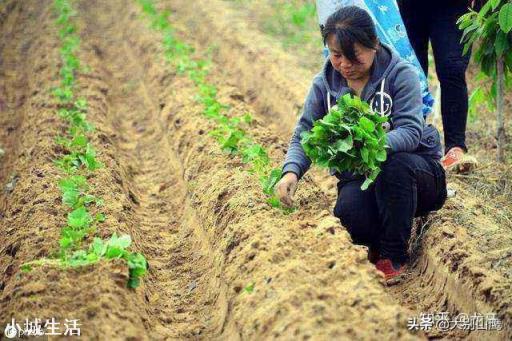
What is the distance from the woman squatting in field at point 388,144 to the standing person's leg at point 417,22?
1322 mm

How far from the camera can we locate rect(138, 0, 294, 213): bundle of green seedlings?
15.8 ft

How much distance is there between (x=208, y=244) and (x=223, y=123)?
1.73 m

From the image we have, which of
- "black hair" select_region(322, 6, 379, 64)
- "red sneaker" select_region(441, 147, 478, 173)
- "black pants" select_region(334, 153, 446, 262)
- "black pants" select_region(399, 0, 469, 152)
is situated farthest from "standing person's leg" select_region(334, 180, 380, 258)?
"black pants" select_region(399, 0, 469, 152)

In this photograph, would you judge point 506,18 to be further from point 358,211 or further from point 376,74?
point 358,211

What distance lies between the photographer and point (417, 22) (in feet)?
18.2

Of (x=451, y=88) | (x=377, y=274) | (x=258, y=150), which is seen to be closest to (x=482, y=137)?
(x=451, y=88)

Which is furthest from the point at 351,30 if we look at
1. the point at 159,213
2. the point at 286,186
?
the point at 159,213

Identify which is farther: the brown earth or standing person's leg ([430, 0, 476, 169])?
standing person's leg ([430, 0, 476, 169])

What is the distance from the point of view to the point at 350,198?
4.27 m

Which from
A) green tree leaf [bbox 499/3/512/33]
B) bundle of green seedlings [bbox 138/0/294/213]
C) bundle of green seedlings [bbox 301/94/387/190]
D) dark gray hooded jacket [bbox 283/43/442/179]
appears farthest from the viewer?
bundle of green seedlings [bbox 138/0/294/213]

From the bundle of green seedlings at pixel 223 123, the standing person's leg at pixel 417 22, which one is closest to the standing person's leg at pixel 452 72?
the standing person's leg at pixel 417 22

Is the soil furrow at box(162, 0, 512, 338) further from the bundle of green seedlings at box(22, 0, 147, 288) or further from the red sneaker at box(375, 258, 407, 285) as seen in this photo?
the bundle of green seedlings at box(22, 0, 147, 288)

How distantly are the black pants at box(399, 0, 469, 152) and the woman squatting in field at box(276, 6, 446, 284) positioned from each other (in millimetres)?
1081

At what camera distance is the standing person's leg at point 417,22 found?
5441 millimetres
